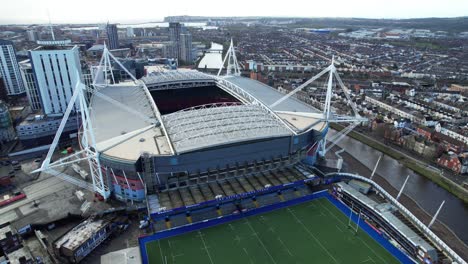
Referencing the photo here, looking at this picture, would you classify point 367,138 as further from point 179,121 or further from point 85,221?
point 85,221

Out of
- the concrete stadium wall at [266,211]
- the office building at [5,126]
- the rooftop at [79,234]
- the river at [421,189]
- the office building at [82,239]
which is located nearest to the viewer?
the office building at [82,239]

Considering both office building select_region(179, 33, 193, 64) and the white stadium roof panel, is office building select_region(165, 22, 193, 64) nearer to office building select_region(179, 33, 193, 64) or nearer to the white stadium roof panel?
office building select_region(179, 33, 193, 64)

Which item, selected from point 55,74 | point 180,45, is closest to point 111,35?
point 180,45

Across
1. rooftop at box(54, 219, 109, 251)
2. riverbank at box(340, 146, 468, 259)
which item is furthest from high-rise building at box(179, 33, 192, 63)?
rooftop at box(54, 219, 109, 251)

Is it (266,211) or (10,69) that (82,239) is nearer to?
(266,211)

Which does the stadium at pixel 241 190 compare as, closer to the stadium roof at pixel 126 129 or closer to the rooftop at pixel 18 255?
the stadium roof at pixel 126 129

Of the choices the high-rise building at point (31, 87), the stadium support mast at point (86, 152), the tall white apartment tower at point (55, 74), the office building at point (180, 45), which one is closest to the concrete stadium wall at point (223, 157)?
the stadium support mast at point (86, 152)
